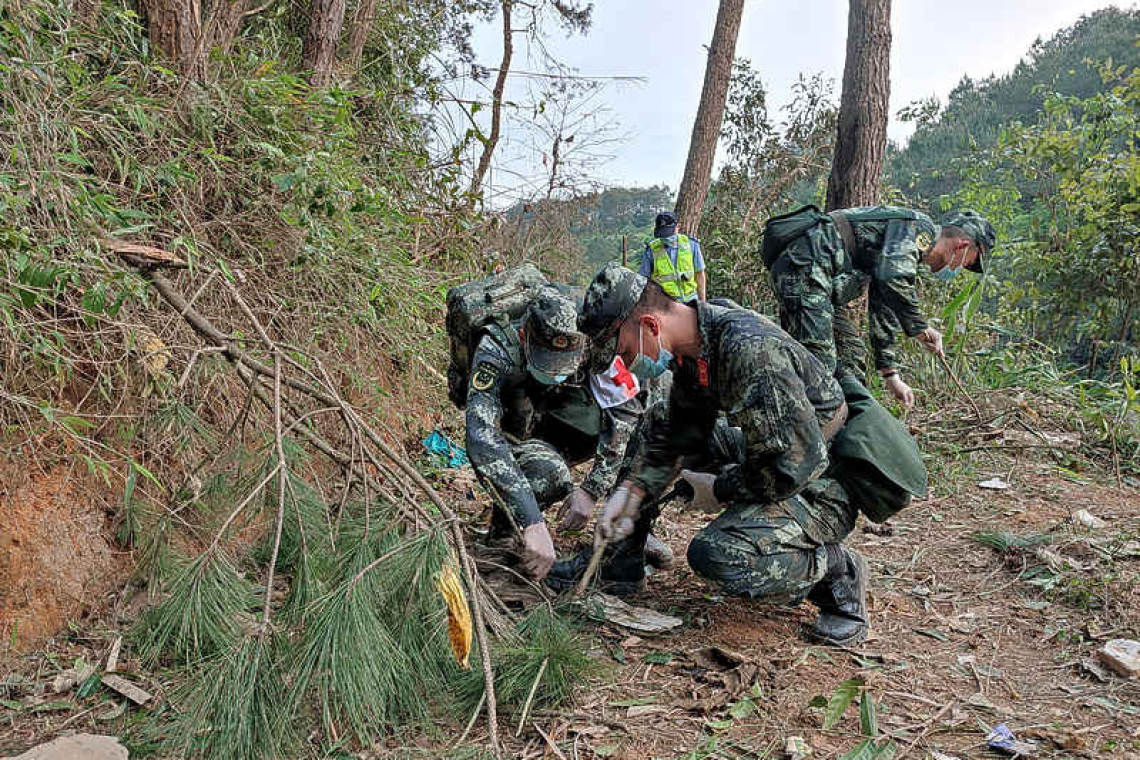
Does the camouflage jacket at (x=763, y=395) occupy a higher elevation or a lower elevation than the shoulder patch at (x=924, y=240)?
lower

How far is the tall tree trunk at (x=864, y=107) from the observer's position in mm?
5379

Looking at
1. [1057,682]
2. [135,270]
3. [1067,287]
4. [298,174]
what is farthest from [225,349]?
[1067,287]

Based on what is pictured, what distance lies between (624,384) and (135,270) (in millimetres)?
1594

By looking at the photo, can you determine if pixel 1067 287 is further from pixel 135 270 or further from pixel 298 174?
pixel 135 270

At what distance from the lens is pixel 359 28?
4.84 metres

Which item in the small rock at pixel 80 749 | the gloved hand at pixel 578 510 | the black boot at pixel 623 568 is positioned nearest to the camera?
the small rock at pixel 80 749

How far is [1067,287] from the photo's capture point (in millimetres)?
6340

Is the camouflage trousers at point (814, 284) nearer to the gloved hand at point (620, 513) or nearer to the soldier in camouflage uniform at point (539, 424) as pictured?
the soldier in camouflage uniform at point (539, 424)

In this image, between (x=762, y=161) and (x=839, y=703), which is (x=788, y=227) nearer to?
(x=839, y=703)

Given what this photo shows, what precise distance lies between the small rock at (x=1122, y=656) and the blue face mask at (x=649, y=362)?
1564 millimetres

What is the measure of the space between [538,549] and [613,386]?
65 cm

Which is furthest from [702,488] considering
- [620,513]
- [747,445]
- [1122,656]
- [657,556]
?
[1122,656]

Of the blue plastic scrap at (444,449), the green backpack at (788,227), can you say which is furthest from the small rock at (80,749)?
the green backpack at (788,227)

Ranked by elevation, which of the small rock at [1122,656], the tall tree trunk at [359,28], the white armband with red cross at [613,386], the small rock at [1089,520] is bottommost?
the small rock at [1122,656]
